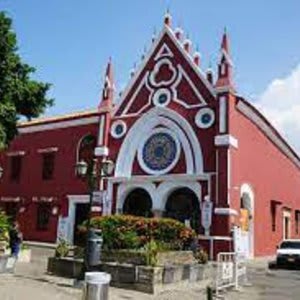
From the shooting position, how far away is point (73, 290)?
50.9 feet

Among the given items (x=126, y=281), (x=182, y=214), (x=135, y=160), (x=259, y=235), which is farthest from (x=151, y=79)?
(x=126, y=281)

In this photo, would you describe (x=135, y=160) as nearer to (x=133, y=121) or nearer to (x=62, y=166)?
(x=133, y=121)

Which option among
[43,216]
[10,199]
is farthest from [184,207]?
[10,199]

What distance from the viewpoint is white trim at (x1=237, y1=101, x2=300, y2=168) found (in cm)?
3146

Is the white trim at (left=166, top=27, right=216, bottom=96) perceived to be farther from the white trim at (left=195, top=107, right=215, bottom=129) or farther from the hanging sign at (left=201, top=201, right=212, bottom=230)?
the hanging sign at (left=201, top=201, right=212, bottom=230)

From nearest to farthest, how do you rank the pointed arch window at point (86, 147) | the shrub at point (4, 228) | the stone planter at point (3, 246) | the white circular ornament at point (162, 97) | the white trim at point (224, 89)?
1. the stone planter at point (3, 246)
2. the shrub at point (4, 228)
3. the white trim at point (224, 89)
4. the white circular ornament at point (162, 97)
5. the pointed arch window at point (86, 147)

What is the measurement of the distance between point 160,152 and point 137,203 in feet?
11.3

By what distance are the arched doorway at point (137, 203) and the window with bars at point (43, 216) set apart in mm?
5868

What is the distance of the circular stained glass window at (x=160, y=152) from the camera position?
1228 inches

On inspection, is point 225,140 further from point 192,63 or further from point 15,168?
point 15,168

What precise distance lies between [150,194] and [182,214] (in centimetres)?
206

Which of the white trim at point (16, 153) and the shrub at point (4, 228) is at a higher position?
the white trim at point (16, 153)

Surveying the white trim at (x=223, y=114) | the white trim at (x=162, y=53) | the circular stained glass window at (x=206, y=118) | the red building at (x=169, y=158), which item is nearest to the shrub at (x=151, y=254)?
the red building at (x=169, y=158)

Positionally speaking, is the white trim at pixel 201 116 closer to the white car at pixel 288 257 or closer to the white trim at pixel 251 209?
the white trim at pixel 251 209
